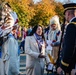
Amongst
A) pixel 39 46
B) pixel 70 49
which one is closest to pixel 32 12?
pixel 39 46

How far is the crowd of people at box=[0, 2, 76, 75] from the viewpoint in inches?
156

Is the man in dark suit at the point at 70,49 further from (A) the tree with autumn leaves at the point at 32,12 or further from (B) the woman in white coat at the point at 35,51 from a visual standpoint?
(A) the tree with autumn leaves at the point at 32,12

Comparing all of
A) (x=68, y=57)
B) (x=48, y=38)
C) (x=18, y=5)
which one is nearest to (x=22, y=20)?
(x=18, y=5)

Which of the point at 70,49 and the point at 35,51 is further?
the point at 35,51

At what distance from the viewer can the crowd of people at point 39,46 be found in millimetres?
3955

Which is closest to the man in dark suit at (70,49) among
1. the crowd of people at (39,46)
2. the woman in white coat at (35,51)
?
the crowd of people at (39,46)

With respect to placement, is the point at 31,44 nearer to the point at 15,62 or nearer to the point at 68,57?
the point at 15,62

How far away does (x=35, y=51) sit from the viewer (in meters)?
6.56

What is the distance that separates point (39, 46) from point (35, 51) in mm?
138

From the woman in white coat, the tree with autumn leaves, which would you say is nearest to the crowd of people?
the woman in white coat

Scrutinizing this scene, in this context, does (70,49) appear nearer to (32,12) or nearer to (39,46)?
(39,46)

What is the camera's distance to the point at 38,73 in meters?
6.58

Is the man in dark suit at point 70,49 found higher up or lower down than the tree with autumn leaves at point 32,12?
lower down

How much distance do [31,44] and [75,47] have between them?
107 inches
